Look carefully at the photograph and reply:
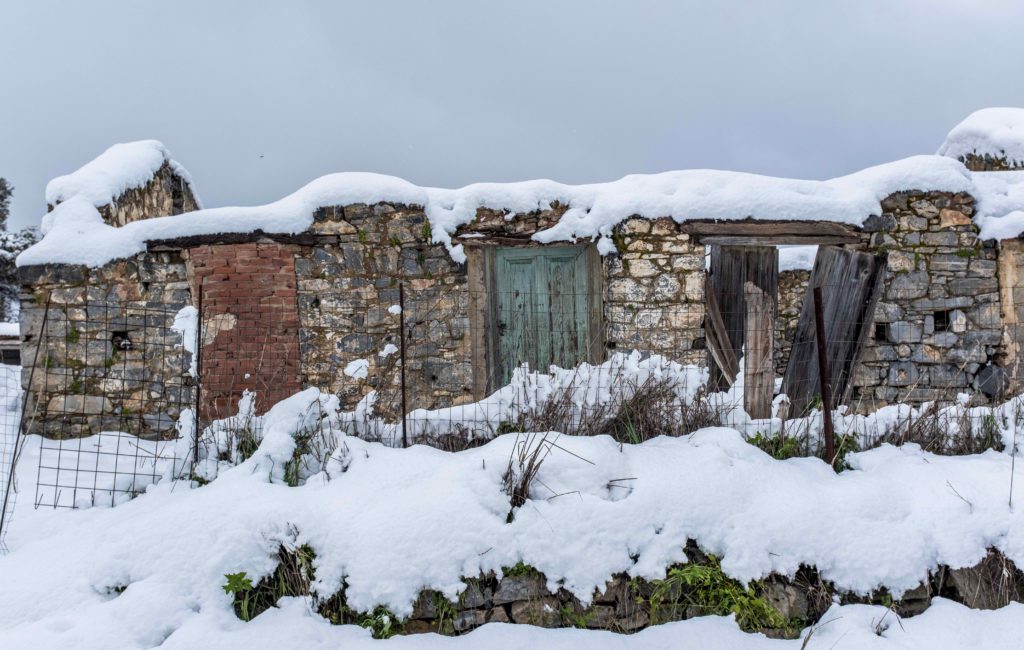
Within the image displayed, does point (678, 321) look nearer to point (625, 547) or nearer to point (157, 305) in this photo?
point (625, 547)

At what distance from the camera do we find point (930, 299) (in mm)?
6152

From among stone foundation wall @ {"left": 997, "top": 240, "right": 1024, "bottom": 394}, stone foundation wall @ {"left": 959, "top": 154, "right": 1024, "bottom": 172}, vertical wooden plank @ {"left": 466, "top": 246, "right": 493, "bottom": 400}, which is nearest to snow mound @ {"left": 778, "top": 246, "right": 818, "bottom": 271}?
stone foundation wall @ {"left": 997, "top": 240, "right": 1024, "bottom": 394}

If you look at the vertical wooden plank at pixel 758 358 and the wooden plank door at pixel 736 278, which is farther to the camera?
the wooden plank door at pixel 736 278

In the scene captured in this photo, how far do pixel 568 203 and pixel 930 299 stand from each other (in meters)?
3.64

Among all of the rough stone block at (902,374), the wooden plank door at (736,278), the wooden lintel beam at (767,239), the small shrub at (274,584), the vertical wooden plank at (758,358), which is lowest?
the small shrub at (274,584)

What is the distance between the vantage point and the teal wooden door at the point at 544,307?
623cm

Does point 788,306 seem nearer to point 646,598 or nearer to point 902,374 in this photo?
point 902,374

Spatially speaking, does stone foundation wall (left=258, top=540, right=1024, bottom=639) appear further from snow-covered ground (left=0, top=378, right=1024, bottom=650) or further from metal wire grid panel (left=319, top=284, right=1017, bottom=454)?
metal wire grid panel (left=319, top=284, right=1017, bottom=454)

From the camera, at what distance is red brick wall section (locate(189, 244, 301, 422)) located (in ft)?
19.4

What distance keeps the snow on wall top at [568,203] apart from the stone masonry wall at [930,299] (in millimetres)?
238

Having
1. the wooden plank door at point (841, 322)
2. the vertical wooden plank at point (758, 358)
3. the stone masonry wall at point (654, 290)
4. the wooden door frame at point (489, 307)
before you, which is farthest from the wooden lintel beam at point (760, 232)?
the wooden door frame at point (489, 307)

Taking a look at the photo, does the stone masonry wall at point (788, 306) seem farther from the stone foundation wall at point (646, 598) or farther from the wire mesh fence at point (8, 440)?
the wire mesh fence at point (8, 440)

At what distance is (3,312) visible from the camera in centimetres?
1579

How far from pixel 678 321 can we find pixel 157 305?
196 inches
